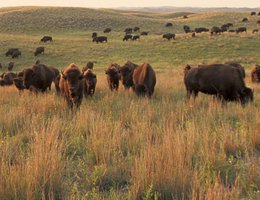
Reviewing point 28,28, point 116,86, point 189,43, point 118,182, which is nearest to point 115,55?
point 189,43

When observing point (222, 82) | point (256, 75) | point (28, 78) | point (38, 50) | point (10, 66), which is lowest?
point (10, 66)

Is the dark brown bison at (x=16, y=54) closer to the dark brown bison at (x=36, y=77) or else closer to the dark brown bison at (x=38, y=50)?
the dark brown bison at (x=38, y=50)

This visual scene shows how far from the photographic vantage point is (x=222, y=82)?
10.8 meters

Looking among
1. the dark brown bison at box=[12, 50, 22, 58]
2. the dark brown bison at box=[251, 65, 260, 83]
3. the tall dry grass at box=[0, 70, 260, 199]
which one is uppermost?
the tall dry grass at box=[0, 70, 260, 199]

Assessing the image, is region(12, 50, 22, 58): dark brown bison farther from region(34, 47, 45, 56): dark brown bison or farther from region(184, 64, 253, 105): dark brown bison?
region(184, 64, 253, 105): dark brown bison

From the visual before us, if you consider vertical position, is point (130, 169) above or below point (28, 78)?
above

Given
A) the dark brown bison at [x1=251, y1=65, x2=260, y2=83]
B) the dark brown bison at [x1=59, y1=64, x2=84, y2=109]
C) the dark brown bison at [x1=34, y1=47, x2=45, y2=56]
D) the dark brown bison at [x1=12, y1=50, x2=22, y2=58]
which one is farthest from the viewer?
the dark brown bison at [x1=34, y1=47, x2=45, y2=56]

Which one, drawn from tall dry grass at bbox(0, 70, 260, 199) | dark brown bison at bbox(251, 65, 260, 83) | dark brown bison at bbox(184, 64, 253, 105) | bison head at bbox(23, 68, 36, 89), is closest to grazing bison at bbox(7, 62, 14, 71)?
bison head at bbox(23, 68, 36, 89)

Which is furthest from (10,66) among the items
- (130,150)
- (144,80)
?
(130,150)

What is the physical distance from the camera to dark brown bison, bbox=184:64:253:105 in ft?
35.0

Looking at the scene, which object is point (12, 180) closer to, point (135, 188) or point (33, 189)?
point (33, 189)

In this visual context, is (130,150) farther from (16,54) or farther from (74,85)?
(16,54)

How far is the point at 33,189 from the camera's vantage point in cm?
386

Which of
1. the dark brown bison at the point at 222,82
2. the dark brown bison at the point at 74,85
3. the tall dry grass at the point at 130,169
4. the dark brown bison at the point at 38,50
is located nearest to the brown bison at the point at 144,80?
the dark brown bison at the point at 222,82
